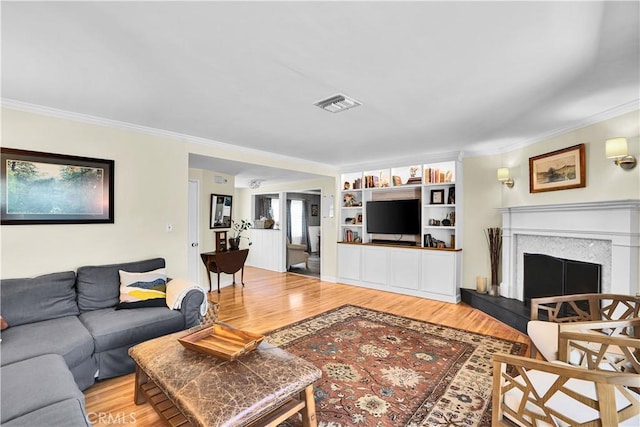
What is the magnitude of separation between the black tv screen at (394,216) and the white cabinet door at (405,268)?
0.40 meters

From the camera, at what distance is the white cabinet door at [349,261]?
5.65 metres

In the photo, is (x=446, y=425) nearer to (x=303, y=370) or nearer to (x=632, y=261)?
(x=303, y=370)

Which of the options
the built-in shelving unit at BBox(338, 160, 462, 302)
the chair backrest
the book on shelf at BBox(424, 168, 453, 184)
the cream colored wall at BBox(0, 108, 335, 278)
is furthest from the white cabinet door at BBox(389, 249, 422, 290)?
the cream colored wall at BBox(0, 108, 335, 278)

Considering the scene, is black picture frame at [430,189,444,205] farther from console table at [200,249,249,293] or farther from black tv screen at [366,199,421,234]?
console table at [200,249,249,293]

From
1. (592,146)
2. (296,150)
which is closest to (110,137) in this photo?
(296,150)

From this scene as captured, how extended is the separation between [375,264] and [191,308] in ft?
11.3

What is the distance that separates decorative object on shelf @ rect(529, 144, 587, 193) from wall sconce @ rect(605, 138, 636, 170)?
42cm

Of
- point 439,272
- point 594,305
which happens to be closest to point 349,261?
point 439,272

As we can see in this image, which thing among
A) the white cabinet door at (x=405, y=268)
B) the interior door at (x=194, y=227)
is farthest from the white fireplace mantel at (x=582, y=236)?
the interior door at (x=194, y=227)

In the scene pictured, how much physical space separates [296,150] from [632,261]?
3870 millimetres

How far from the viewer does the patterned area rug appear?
6.38 feet

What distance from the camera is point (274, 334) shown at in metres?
3.22

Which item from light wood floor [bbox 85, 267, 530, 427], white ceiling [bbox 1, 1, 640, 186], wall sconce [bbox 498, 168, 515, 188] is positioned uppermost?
white ceiling [bbox 1, 1, 640, 186]

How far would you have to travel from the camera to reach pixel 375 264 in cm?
539
